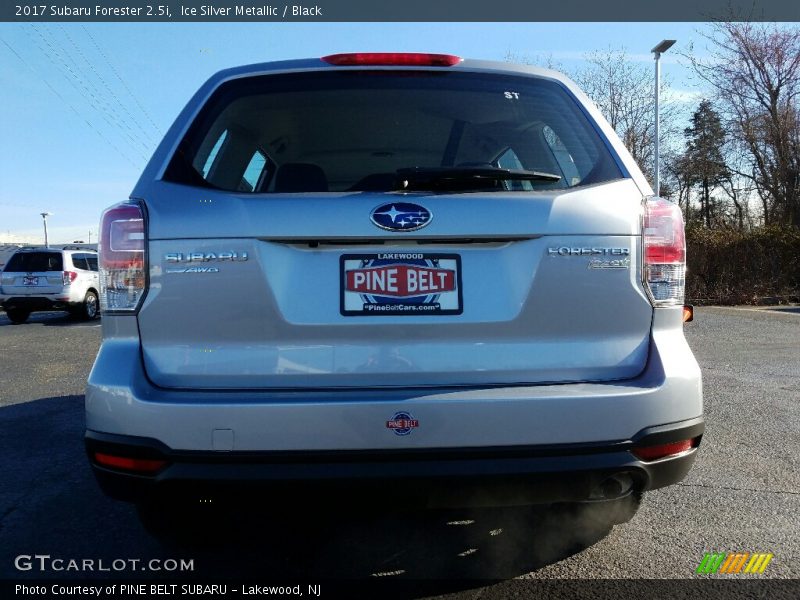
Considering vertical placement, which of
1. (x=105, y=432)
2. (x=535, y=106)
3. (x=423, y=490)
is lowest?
(x=423, y=490)

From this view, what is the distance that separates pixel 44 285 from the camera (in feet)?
54.3

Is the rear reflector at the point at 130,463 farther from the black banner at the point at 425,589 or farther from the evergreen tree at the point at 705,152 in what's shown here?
the evergreen tree at the point at 705,152

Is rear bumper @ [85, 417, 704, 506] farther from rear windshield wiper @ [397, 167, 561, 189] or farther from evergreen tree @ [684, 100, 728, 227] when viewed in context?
evergreen tree @ [684, 100, 728, 227]

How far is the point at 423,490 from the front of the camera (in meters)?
2.07

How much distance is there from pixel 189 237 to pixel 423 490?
104 cm

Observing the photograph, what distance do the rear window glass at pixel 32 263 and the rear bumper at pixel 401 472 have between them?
54.0ft

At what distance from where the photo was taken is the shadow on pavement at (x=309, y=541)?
2689 millimetres

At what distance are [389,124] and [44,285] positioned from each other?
16.1m

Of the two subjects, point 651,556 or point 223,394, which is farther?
point 651,556

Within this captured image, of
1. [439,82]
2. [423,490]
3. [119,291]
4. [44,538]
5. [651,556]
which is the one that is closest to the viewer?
[423,490]

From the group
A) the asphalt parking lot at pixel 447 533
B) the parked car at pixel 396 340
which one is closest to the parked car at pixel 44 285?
the asphalt parking lot at pixel 447 533

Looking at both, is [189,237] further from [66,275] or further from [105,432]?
[66,275]

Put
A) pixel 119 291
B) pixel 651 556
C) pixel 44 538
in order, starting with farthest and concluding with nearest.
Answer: pixel 44 538 < pixel 651 556 < pixel 119 291

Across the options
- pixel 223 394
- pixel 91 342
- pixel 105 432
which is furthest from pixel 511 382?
pixel 91 342
